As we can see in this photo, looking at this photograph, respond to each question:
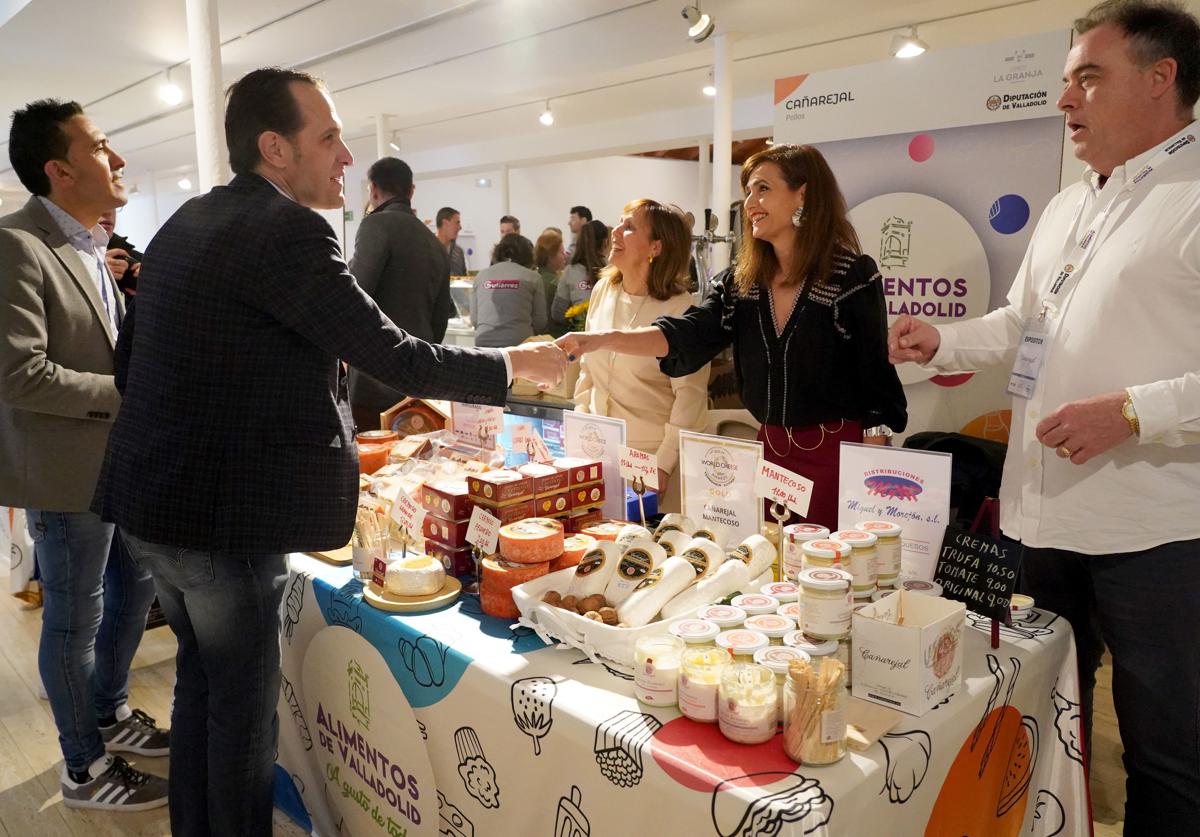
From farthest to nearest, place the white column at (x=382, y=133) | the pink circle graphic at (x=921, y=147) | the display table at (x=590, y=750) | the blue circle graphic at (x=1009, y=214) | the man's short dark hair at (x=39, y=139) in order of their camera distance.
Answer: the white column at (x=382, y=133), the pink circle graphic at (x=921, y=147), the blue circle graphic at (x=1009, y=214), the man's short dark hair at (x=39, y=139), the display table at (x=590, y=750)

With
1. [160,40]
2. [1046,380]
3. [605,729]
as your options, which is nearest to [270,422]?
[605,729]

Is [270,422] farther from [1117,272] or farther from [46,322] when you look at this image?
[1117,272]

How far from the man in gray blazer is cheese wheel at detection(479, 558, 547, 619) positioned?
1.21m

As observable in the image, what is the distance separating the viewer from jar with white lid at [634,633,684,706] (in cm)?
127

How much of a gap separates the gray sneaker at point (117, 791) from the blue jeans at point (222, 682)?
0.67 m

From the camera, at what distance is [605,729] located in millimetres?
1234

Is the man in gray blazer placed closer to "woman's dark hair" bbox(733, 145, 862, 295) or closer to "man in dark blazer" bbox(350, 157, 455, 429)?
"man in dark blazer" bbox(350, 157, 455, 429)

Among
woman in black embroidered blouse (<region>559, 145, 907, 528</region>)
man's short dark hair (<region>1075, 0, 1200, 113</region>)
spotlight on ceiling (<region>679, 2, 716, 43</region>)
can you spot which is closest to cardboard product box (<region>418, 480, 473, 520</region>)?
woman in black embroidered blouse (<region>559, 145, 907, 528</region>)

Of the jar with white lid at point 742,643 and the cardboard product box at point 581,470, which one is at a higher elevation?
the cardboard product box at point 581,470

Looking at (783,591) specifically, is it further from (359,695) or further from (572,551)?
(359,695)

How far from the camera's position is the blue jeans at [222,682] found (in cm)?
158

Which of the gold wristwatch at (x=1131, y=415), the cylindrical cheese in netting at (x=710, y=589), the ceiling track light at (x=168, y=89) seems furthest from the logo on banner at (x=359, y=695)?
the ceiling track light at (x=168, y=89)

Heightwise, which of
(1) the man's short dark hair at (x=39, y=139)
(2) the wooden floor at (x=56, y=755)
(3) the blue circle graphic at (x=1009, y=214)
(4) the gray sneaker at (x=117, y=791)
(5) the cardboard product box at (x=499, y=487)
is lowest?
(2) the wooden floor at (x=56, y=755)

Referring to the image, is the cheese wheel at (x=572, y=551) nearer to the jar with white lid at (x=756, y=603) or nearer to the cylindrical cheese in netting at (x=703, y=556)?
the cylindrical cheese in netting at (x=703, y=556)
